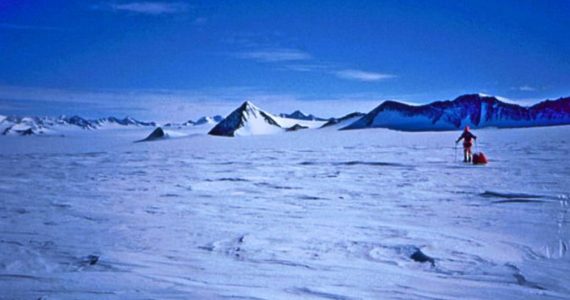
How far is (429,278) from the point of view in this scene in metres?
3.22

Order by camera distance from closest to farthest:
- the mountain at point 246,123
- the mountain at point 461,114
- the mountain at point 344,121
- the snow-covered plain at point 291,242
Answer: the snow-covered plain at point 291,242 → the mountain at point 461,114 → the mountain at point 246,123 → the mountain at point 344,121

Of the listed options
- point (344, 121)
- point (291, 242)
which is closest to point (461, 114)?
point (344, 121)

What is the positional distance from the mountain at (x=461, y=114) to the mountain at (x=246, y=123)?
1874cm

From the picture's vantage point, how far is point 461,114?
67875 mm

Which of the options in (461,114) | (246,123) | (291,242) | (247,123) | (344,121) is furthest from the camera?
(344,121)

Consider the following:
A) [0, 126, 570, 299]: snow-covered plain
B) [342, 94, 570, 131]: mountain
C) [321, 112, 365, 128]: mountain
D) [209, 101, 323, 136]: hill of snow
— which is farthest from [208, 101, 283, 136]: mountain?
[0, 126, 570, 299]: snow-covered plain

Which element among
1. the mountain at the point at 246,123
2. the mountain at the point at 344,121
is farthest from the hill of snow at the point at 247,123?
the mountain at the point at 344,121

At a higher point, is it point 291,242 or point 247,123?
point 247,123

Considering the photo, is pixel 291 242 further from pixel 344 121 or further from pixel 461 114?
pixel 344 121

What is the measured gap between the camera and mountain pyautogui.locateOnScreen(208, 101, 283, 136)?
239 ft

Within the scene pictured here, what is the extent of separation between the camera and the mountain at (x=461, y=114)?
213ft

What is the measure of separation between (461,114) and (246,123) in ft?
125

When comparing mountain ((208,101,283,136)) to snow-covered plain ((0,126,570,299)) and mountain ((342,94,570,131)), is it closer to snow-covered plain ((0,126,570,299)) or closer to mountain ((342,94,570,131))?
mountain ((342,94,570,131))

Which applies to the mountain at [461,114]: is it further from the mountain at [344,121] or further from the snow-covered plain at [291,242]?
the snow-covered plain at [291,242]
